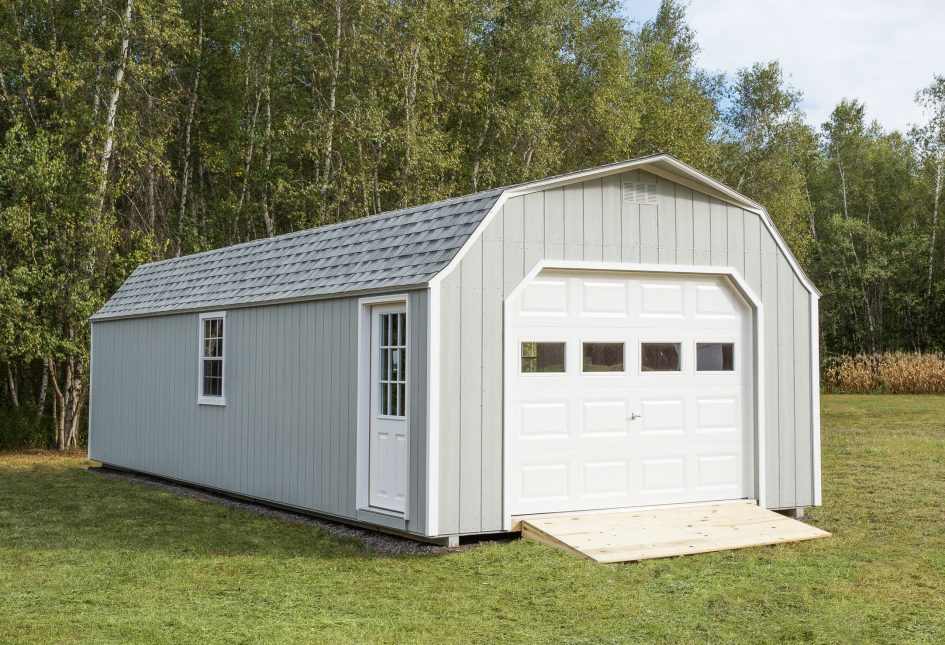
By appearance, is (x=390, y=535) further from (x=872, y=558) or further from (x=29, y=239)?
(x=29, y=239)

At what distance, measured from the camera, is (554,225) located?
8914 mm

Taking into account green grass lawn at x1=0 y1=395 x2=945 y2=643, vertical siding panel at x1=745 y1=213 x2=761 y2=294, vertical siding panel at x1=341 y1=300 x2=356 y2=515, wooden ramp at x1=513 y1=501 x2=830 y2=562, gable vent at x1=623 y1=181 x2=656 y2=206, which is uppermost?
gable vent at x1=623 y1=181 x2=656 y2=206

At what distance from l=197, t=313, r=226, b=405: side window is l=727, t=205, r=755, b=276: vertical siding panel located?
5688 mm

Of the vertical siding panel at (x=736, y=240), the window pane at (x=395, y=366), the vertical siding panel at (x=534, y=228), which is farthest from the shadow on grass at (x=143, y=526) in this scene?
Answer: the vertical siding panel at (x=736, y=240)

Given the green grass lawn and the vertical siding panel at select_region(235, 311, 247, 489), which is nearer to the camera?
the green grass lawn

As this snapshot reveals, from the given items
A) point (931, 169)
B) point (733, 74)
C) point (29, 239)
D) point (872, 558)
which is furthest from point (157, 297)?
point (931, 169)

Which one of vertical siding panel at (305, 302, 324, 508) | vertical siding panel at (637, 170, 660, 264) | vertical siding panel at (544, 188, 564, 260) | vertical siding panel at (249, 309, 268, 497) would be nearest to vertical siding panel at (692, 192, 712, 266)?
vertical siding panel at (637, 170, 660, 264)

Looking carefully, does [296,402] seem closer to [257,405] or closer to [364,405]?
[257,405]

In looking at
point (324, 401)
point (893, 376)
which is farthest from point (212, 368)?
point (893, 376)

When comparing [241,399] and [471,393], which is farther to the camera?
[241,399]

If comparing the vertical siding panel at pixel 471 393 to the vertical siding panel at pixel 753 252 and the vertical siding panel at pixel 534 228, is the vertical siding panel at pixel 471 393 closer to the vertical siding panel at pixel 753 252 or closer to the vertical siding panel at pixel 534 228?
the vertical siding panel at pixel 534 228

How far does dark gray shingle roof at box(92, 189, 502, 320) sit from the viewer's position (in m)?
8.77

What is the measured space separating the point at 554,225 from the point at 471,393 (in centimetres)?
169

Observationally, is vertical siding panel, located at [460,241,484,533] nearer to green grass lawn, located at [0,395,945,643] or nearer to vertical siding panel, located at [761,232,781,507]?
green grass lawn, located at [0,395,945,643]
